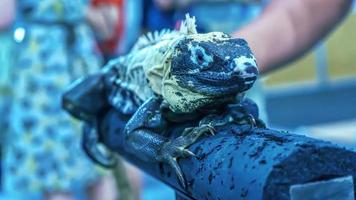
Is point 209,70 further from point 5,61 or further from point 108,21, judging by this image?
point 5,61

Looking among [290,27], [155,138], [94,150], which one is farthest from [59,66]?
[155,138]

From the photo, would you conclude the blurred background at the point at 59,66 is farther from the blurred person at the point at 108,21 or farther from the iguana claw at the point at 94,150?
the iguana claw at the point at 94,150

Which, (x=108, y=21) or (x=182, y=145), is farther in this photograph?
(x=108, y=21)

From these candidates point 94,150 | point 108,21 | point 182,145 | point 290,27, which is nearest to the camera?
point 182,145

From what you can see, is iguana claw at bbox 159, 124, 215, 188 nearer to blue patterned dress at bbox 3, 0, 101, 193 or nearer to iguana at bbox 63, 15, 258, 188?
iguana at bbox 63, 15, 258, 188

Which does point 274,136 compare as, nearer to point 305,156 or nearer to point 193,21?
point 305,156

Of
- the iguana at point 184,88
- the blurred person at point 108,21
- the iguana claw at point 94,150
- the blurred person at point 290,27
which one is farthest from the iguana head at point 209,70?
the blurred person at point 108,21
